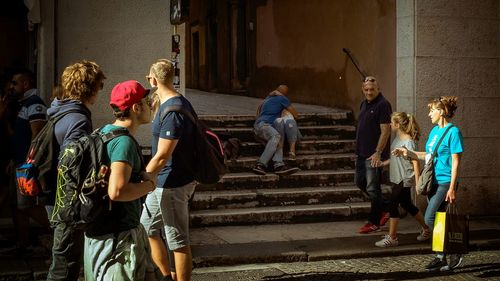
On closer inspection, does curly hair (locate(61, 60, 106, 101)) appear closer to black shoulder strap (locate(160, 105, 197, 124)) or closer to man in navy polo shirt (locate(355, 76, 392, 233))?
black shoulder strap (locate(160, 105, 197, 124))

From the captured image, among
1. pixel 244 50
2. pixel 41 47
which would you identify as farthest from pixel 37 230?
pixel 244 50

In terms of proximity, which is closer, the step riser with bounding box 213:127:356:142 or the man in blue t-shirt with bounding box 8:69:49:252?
the man in blue t-shirt with bounding box 8:69:49:252

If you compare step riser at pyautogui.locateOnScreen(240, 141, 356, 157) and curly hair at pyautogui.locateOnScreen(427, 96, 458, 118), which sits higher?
curly hair at pyautogui.locateOnScreen(427, 96, 458, 118)

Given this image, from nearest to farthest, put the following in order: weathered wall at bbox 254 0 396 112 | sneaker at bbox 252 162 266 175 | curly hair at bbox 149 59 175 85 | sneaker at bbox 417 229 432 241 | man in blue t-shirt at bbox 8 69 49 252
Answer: curly hair at bbox 149 59 175 85
man in blue t-shirt at bbox 8 69 49 252
sneaker at bbox 417 229 432 241
sneaker at bbox 252 162 266 175
weathered wall at bbox 254 0 396 112

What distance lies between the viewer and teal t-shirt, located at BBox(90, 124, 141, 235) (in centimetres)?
435

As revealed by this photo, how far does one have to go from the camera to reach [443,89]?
36.5 feet

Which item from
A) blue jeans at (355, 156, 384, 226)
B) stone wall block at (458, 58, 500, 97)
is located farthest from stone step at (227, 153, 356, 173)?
blue jeans at (355, 156, 384, 226)

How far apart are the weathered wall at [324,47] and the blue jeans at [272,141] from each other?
68.9 inches

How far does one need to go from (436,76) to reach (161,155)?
A: 6006 millimetres

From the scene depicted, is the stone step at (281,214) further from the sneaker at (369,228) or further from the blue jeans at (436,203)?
the blue jeans at (436,203)

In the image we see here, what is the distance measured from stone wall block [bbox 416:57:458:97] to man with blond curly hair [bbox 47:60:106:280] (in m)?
6.30

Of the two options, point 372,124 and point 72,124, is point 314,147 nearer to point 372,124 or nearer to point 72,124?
point 372,124

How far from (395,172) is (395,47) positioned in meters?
3.42

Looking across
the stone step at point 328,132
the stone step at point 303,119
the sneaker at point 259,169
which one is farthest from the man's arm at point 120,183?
the stone step at point 328,132
